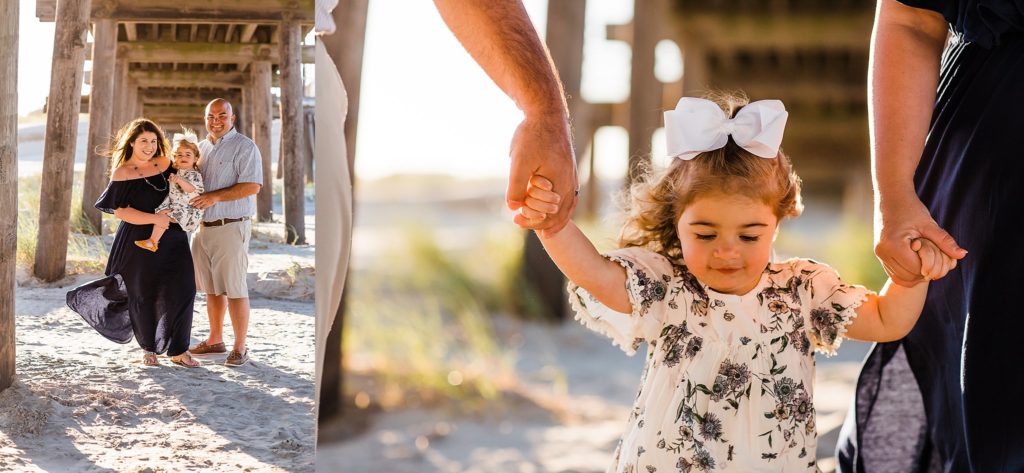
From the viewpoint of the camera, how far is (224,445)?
196 centimetres

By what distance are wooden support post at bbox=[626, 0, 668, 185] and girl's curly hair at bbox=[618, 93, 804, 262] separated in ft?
19.8

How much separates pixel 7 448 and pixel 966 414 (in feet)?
5.19

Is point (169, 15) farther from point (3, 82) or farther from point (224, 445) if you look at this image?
point (224, 445)

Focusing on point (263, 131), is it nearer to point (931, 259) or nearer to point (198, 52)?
point (198, 52)

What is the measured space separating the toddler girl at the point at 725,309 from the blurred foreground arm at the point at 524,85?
20 cm

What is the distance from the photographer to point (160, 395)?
193 centimetres

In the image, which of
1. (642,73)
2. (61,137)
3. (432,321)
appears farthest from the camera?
(642,73)

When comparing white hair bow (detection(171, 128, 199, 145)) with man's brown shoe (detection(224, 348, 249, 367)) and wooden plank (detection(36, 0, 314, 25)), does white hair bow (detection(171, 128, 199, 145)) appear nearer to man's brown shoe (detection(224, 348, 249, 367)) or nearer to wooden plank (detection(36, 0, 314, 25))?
wooden plank (detection(36, 0, 314, 25))

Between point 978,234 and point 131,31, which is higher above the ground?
point 131,31

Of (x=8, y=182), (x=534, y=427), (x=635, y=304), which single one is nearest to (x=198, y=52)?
(x=8, y=182)

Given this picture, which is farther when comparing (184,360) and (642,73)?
(642,73)

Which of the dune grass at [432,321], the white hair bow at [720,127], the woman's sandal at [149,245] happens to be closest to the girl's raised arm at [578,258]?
the white hair bow at [720,127]

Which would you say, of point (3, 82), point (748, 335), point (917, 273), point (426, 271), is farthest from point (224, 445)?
point (426, 271)

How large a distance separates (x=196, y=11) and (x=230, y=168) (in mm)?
261
